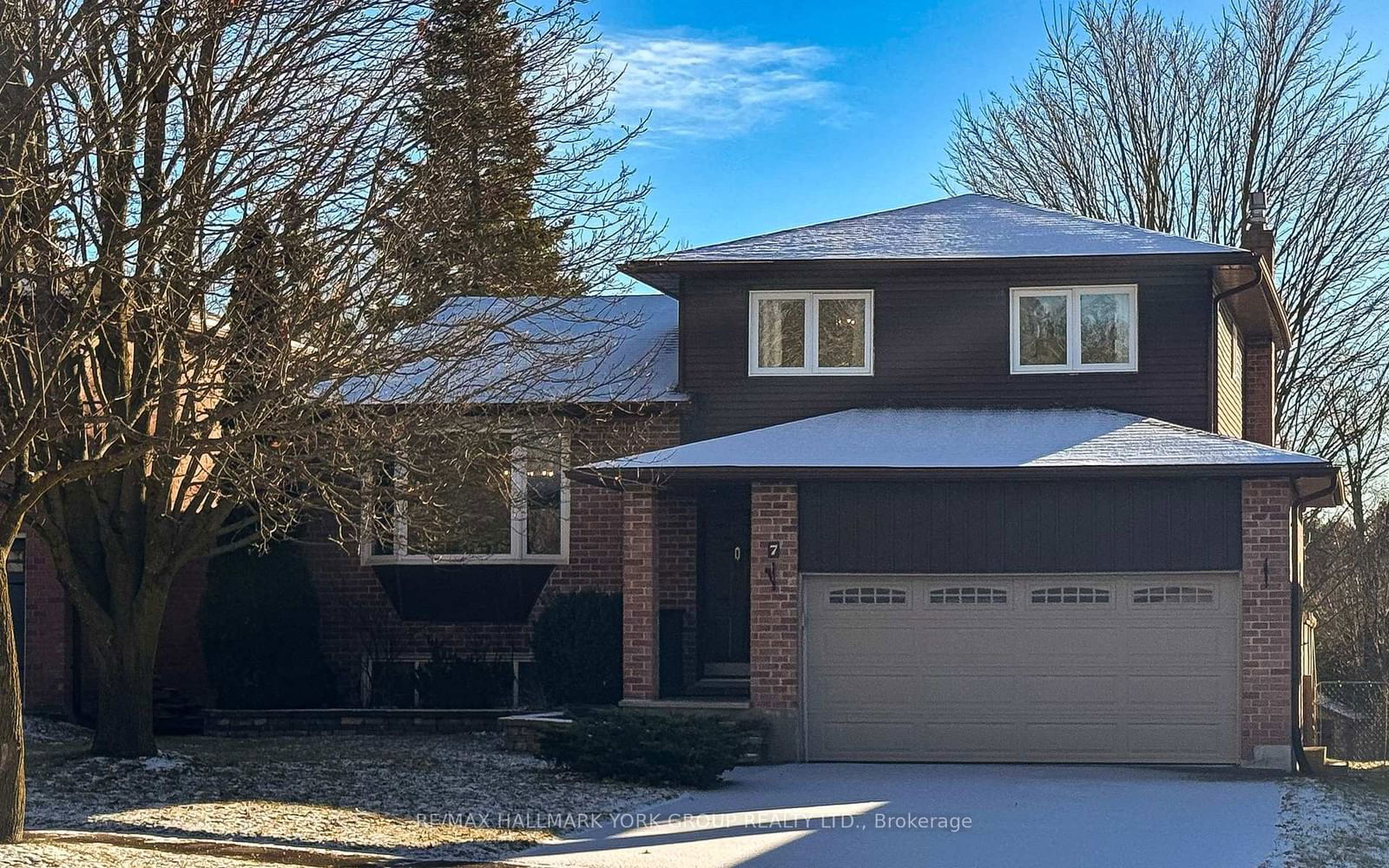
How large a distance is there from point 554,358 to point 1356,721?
2042 centimetres

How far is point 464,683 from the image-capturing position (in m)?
20.8

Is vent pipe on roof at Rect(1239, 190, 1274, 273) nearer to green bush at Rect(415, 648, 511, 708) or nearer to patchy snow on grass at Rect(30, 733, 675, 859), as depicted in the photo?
green bush at Rect(415, 648, 511, 708)

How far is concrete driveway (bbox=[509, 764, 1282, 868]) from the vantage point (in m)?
11.7

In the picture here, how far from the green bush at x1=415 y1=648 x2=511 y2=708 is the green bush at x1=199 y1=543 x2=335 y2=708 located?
1.52 m

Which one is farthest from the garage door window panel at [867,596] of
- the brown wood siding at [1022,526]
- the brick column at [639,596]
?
the brick column at [639,596]

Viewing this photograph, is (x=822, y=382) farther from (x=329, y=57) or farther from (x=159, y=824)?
(x=159, y=824)

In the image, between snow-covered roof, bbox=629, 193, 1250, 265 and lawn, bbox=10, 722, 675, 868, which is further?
snow-covered roof, bbox=629, 193, 1250, 265

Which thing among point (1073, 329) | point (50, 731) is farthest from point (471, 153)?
point (50, 731)

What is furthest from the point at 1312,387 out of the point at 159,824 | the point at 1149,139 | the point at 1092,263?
the point at 159,824

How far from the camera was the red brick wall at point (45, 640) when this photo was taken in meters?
20.2

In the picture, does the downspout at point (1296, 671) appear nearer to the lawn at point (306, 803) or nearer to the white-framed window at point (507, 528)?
the lawn at point (306, 803)

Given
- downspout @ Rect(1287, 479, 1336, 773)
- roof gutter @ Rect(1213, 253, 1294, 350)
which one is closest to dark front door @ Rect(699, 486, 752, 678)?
roof gutter @ Rect(1213, 253, 1294, 350)

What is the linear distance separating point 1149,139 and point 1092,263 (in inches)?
667

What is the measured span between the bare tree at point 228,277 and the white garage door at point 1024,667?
467 cm
